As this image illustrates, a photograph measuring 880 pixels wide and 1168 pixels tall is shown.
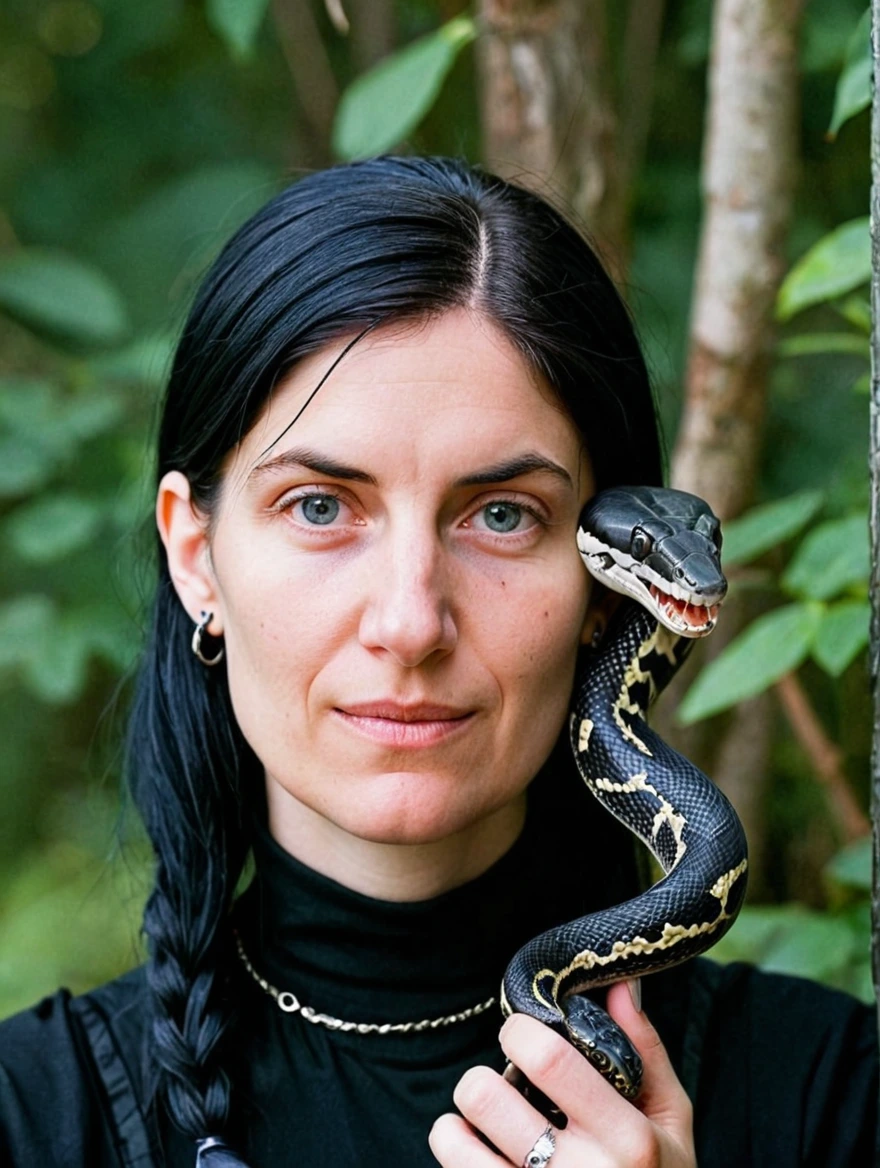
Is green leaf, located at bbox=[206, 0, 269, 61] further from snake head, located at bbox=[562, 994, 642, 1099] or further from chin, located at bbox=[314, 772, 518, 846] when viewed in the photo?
snake head, located at bbox=[562, 994, 642, 1099]

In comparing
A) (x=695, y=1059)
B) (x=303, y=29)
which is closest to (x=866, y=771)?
(x=695, y=1059)

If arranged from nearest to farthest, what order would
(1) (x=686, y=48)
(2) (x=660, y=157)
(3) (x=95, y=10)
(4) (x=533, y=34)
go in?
(4) (x=533, y=34), (1) (x=686, y=48), (2) (x=660, y=157), (3) (x=95, y=10)

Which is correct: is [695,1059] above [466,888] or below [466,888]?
below

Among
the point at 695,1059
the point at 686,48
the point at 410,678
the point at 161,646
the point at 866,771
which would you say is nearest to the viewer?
the point at 410,678

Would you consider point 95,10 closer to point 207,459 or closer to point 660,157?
point 660,157

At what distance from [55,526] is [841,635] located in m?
2.05

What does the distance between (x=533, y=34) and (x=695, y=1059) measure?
2424mm

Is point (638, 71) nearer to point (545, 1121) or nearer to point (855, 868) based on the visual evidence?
point (855, 868)

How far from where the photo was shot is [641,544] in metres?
2.22

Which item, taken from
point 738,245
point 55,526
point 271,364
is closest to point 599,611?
point 271,364

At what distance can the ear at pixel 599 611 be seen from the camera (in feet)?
7.95

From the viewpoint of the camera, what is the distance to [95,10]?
5324mm

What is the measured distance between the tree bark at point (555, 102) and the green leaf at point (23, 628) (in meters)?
1.69

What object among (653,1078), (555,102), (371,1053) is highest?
(555,102)
